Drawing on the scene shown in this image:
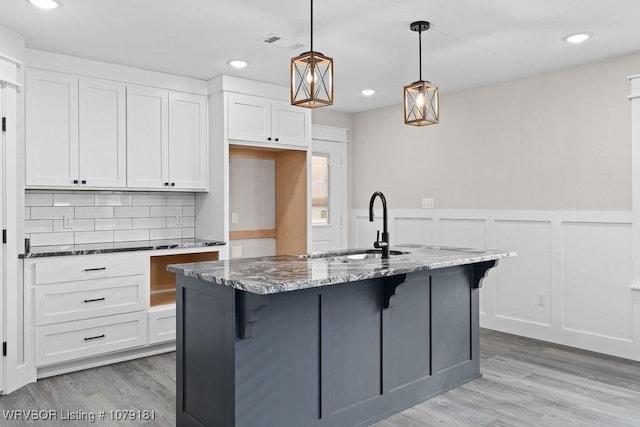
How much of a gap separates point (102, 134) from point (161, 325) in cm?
166

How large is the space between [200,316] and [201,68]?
8.43 feet

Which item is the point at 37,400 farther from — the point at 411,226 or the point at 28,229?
the point at 411,226

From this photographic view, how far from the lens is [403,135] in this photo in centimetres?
577

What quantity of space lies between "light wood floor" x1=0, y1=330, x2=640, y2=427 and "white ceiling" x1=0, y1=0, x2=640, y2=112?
96.3 inches

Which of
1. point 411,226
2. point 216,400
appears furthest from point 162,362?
point 411,226

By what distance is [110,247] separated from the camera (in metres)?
3.95

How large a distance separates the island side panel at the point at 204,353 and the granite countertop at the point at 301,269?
0.09 m

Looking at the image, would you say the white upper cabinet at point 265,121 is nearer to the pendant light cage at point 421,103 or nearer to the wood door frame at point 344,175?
the wood door frame at point 344,175

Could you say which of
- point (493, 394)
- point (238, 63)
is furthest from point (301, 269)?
point (238, 63)

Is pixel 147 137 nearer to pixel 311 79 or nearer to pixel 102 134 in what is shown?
pixel 102 134

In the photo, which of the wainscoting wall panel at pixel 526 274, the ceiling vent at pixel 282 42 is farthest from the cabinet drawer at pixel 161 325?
the wainscoting wall panel at pixel 526 274

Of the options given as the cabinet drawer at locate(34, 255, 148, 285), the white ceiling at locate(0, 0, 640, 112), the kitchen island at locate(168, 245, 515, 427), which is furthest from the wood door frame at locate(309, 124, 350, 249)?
the kitchen island at locate(168, 245, 515, 427)

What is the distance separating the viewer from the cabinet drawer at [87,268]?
354 cm

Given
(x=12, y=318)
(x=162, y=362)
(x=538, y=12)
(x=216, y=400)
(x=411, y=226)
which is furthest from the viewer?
(x=411, y=226)
